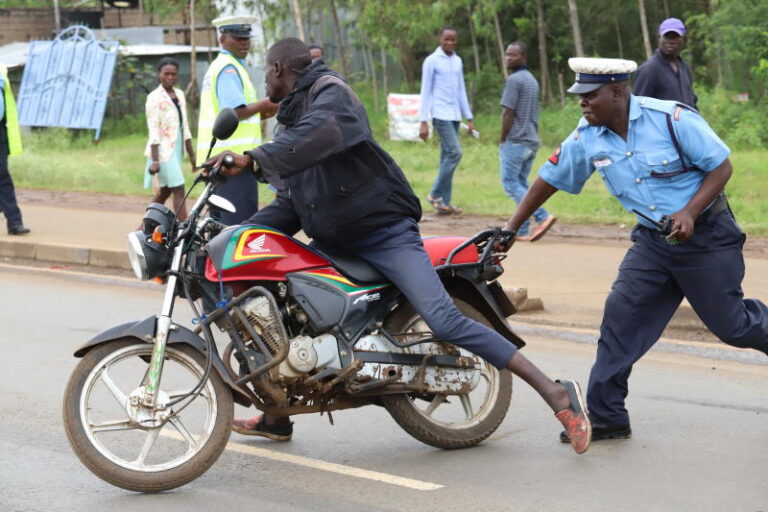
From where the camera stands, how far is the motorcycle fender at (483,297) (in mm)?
5418

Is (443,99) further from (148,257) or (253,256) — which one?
(148,257)

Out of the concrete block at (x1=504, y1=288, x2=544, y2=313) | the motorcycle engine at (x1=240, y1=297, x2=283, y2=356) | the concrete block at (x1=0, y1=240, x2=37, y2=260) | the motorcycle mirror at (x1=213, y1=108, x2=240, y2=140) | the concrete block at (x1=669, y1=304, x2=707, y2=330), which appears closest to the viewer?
the motorcycle mirror at (x1=213, y1=108, x2=240, y2=140)

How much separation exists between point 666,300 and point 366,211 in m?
1.46

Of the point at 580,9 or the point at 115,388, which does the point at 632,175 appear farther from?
the point at 580,9

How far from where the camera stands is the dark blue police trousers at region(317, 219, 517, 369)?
5039 millimetres

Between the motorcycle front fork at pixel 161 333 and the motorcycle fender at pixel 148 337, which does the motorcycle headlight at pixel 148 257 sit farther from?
the motorcycle fender at pixel 148 337

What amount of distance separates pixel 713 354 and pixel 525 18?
83.9ft

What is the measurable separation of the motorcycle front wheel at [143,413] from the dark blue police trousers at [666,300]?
5.68ft

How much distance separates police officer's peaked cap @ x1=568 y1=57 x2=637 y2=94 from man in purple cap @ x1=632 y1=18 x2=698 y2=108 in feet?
15.3

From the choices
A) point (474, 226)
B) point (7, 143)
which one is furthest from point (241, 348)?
point (7, 143)

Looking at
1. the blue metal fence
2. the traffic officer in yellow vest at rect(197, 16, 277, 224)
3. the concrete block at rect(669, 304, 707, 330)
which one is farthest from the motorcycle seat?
the blue metal fence

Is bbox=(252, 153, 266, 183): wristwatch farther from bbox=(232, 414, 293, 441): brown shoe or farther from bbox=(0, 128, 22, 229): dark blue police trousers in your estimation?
bbox=(0, 128, 22, 229): dark blue police trousers

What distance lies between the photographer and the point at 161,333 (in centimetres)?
476

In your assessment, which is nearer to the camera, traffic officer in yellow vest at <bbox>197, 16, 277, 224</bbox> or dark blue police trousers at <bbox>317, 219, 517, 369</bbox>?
dark blue police trousers at <bbox>317, 219, 517, 369</bbox>
